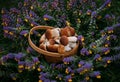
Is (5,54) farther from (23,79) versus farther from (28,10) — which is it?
(28,10)

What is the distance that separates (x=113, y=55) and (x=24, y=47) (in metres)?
0.98

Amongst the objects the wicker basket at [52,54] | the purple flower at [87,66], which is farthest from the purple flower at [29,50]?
the purple flower at [87,66]

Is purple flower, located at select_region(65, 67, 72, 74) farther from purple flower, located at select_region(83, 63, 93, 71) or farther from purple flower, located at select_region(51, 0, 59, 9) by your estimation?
purple flower, located at select_region(51, 0, 59, 9)

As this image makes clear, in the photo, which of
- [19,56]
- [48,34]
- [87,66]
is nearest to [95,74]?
[87,66]

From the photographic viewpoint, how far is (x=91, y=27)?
3.59 m

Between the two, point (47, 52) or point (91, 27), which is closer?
point (47, 52)

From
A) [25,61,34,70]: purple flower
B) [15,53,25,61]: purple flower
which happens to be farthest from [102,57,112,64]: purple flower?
[15,53,25,61]: purple flower

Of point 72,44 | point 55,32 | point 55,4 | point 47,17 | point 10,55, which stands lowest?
point 10,55

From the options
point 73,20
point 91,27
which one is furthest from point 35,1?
point 91,27

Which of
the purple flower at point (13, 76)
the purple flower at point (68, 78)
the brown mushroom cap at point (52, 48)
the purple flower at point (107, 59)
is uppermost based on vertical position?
the brown mushroom cap at point (52, 48)

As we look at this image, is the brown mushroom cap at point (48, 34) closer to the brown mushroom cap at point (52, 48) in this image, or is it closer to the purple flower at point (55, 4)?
the brown mushroom cap at point (52, 48)

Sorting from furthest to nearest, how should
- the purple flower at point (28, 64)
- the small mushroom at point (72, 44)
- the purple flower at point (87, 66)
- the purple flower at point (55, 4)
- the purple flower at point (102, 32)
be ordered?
1. the purple flower at point (55, 4)
2. the purple flower at point (102, 32)
3. the small mushroom at point (72, 44)
4. the purple flower at point (28, 64)
5. the purple flower at point (87, 66)

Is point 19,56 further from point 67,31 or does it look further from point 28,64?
point 67,31

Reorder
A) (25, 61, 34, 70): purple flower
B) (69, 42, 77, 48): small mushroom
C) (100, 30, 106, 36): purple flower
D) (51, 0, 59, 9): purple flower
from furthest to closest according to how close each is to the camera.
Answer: (51, 0, 59, 9): purple flower < (100, 30, 106, 36): purple flower < (69, 42, 77, 48): small mushroom < (25, 61, 34, 70): purple flower
